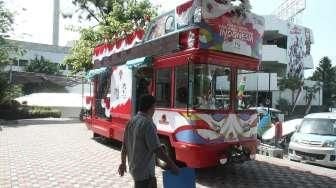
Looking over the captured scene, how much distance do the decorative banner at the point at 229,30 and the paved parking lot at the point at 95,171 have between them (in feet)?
9.34

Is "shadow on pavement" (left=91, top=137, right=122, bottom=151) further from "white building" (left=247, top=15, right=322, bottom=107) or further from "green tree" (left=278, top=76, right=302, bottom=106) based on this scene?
"green tree" (left=278, top=76, right=302, bottom=106)

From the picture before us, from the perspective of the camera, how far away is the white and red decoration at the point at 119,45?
1228 cm

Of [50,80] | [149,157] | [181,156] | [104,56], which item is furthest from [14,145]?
[50,80]

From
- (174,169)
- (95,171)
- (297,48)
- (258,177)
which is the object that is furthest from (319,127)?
(297,48)

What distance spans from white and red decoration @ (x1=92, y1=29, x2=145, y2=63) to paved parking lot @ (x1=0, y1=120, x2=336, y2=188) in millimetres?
3154

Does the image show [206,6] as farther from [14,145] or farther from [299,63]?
[299,63]

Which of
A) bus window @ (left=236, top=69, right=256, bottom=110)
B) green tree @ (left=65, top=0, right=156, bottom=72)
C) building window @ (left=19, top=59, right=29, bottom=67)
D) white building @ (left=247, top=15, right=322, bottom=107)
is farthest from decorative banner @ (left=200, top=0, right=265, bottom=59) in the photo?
building window @ (left=19, top=59, right=29, bottom=67)

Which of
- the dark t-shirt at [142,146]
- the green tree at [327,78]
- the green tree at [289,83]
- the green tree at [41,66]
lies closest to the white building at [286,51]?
the green tree at [289,83]

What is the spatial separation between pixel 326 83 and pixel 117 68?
197 ft

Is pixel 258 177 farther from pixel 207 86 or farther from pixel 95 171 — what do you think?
pixel 95 171

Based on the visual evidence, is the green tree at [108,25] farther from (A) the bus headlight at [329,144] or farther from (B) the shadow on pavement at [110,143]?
(A) the bus headlight at [329,144]

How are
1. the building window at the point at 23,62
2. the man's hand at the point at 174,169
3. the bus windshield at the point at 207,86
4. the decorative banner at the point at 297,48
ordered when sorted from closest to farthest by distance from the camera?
1. the man's hand at the point at 174,169
2. the bus windshield at the point at 207,86
3. the decorative banner at the point at 297,48
4. the building window at the point at 23,62

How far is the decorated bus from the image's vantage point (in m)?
9.09

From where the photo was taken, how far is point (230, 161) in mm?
9453
